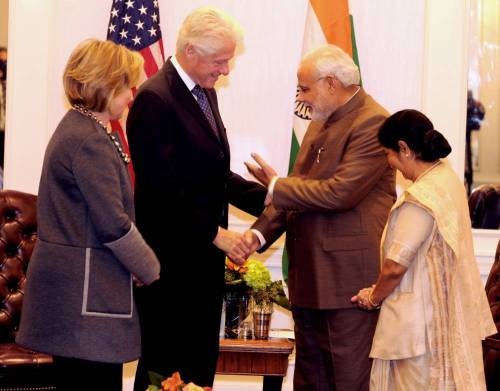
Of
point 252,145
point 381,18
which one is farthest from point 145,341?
point 381,18

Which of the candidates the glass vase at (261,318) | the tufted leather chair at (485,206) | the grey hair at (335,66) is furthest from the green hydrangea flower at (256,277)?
the tufted leather chair at (485,206)

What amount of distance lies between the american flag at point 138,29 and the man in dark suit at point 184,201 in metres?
1.73

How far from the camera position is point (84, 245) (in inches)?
122

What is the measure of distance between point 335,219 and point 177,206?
2.63ft

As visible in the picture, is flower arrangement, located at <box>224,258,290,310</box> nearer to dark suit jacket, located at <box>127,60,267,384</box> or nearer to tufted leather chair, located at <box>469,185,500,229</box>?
dark suit jacket, located at <box>127,60,267,384</box>

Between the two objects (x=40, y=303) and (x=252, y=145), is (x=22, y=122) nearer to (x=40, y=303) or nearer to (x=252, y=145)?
(x=252, y=145)

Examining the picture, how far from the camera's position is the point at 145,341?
3.74m

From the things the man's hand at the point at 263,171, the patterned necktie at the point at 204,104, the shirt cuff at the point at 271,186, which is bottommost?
the shirt cuff at the point at 271,186

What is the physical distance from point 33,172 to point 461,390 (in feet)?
10.8

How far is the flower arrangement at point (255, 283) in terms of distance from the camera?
461cm

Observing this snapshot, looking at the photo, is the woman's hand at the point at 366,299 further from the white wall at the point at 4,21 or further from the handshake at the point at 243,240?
the white wall at the point at 4,21

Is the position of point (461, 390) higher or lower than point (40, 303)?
lower

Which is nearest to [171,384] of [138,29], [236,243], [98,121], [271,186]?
[98,121]

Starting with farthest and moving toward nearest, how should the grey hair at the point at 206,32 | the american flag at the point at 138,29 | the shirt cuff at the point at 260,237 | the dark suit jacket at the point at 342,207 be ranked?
1. the american flag at the point at 138,29
2. the shirt cuff at the point at 260,237
3. the dark suit jacket at the point at 342,207
4. the grey hair at the point at 206,32
